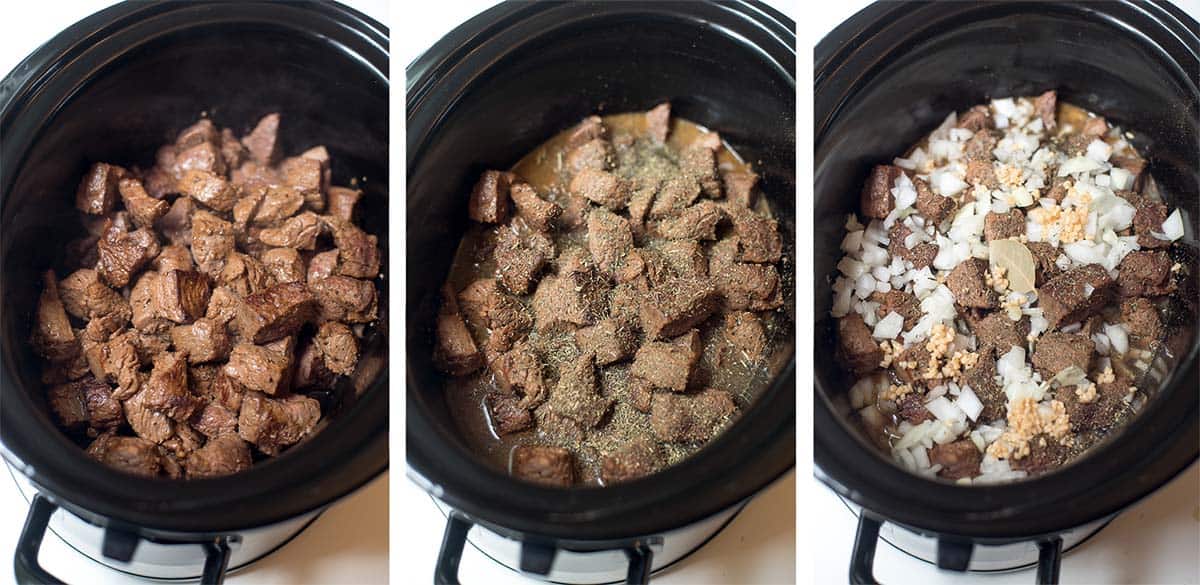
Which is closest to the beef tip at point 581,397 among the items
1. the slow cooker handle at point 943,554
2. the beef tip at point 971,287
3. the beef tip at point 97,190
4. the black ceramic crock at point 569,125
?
the black ceramic crock at point 569,125

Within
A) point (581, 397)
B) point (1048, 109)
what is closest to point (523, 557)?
point (581, 397)

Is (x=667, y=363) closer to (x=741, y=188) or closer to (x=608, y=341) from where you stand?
(x=608, y=341)

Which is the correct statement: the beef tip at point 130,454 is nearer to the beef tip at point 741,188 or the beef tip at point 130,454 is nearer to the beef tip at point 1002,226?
the beef tip at point 741,188

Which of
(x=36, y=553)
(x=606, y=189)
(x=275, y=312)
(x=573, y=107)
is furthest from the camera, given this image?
(x=573, y=107)

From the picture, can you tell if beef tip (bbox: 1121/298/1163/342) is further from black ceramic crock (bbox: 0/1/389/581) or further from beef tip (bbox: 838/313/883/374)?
black ceramic crock (bbox: 0/1/389/581)

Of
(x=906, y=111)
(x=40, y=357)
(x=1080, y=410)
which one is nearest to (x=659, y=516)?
(x=1080, y=410)
